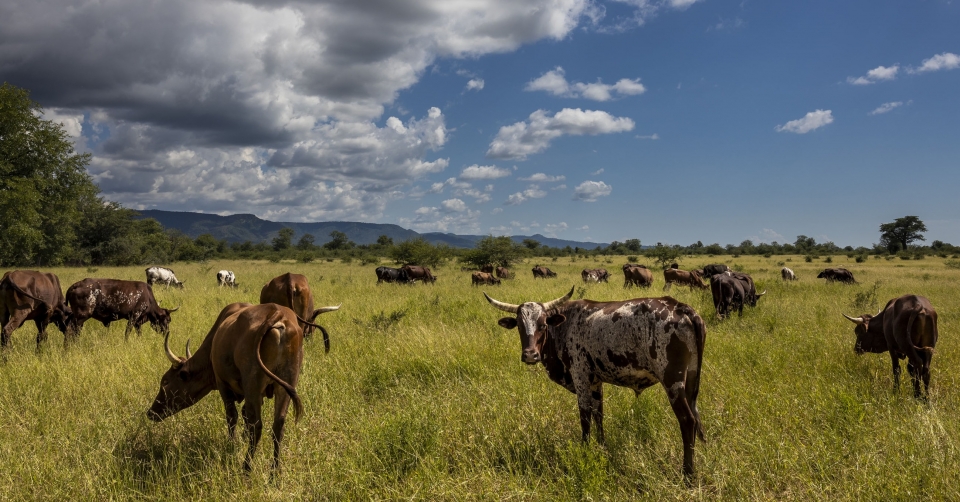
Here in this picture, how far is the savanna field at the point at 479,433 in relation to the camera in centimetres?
414

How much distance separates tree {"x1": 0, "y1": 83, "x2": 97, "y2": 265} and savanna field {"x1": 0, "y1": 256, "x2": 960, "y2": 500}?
22314 mm

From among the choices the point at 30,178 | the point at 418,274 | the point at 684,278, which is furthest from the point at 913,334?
the point at 30,178

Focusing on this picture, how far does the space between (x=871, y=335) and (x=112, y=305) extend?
45.6ft

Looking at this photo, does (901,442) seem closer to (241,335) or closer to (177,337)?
(241,335)

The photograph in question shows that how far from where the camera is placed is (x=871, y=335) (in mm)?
7504

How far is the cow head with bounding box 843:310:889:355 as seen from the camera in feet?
24.1

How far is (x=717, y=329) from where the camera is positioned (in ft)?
35.7

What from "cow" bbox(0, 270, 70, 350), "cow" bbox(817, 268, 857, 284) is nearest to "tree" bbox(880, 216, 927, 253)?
"cow" bbox(817, 268, 857, 284)

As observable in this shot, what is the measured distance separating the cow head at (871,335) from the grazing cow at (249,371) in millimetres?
7953

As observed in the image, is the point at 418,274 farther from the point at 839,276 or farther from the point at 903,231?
the point at 903,231

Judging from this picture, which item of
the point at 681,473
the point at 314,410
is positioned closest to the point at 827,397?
the point at 681,473

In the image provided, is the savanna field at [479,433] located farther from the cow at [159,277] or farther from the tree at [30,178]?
the tree at [30,178]

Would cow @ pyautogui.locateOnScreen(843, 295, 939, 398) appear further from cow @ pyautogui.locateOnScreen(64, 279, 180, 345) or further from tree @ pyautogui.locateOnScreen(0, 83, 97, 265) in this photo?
tree @ pyautogui.locateOnScreen(0, 83, 97, 265)

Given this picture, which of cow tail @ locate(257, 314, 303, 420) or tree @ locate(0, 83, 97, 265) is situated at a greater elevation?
tree @ locate(0, 83, 97, 265)
